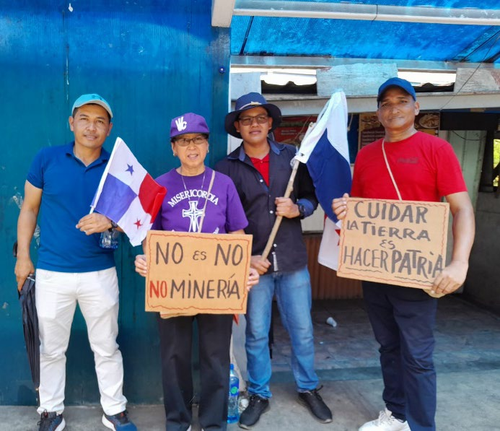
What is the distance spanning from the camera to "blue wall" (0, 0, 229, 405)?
3.08m

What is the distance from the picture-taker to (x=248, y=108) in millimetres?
2924

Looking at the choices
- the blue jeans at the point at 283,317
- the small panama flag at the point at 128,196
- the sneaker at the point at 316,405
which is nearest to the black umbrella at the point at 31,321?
the small panama flag at the point at 128,196

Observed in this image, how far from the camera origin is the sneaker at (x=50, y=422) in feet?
9.75

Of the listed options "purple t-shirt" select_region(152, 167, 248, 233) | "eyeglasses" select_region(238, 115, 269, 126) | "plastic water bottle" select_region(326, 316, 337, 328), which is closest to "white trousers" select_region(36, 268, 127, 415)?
"purple t-shirt" select_region(152, 167, 248, 233)

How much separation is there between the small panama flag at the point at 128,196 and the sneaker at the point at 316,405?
5.84 feet

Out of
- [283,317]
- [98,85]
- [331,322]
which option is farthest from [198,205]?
[331,322]

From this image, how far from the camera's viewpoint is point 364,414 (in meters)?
3.33

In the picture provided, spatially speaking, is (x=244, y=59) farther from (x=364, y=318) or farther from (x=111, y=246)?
(x=364, y=318)

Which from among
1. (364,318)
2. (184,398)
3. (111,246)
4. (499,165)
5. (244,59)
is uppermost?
(244,59)

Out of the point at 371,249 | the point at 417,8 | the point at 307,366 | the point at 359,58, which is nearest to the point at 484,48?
the point at 359,58

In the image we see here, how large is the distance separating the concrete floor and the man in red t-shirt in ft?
2.28

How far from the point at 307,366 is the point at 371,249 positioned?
3.74 ft

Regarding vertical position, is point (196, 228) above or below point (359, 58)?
below

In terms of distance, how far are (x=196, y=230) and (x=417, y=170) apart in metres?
1.39
